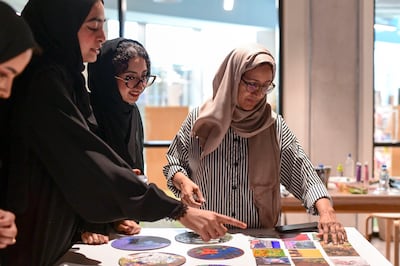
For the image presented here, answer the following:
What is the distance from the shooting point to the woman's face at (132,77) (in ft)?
6.68

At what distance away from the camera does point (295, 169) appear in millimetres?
2031

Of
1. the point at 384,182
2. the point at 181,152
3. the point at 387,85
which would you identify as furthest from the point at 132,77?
the point at 387,85

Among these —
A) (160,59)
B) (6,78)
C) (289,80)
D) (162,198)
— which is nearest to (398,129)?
(289,80)

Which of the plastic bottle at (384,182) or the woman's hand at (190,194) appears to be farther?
the plastic bottle at (384,182)

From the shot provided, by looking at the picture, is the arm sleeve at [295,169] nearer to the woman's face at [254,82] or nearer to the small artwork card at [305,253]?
the woman's face at [254,82]

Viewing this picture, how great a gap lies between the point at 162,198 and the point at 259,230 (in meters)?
0.79

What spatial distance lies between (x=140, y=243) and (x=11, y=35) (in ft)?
3.27

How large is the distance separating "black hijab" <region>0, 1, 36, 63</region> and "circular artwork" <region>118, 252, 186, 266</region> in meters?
0.80

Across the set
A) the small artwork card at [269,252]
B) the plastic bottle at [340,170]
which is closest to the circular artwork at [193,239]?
the small artwork card at [269,252]

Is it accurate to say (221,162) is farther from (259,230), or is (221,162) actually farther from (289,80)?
(289,80)

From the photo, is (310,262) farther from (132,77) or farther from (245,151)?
(132,77)

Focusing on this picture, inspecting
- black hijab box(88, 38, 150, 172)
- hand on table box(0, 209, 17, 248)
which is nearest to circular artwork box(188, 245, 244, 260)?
black hijab box(88, 38, 150, 172)

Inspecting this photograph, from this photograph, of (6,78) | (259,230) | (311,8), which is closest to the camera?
(6,78)

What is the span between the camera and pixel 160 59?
5113mm
